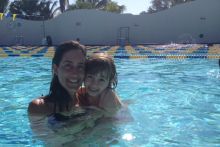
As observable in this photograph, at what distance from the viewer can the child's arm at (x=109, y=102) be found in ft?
9.90

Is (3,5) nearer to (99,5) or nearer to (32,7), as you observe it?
(32,7)

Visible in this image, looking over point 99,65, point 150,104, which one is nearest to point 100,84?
point 99,65

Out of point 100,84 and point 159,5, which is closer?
point 100,84

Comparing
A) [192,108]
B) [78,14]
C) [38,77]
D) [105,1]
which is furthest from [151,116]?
[105,1]

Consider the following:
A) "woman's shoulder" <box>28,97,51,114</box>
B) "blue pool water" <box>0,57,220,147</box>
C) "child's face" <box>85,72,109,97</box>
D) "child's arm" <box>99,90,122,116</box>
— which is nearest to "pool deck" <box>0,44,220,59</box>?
"blue pool water" <box>0,57,220,147</box>

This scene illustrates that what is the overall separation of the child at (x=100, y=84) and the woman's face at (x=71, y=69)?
17cm

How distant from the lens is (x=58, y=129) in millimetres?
2852

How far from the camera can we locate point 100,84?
9.29 feet

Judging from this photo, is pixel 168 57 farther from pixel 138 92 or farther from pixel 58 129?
pixel 58 129

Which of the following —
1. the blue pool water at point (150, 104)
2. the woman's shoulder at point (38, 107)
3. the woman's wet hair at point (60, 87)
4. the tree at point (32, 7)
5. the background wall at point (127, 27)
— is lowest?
the blue pool water at point (150, 104)

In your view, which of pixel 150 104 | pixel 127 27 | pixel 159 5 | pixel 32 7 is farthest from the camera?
pixel 159 5

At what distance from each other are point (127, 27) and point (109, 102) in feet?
62.1

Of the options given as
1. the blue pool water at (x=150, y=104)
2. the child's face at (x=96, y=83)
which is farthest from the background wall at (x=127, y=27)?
the child's face at (x=96, y=83)

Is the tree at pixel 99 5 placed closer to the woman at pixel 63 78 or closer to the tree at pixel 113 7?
the tree at pixel 113 7
